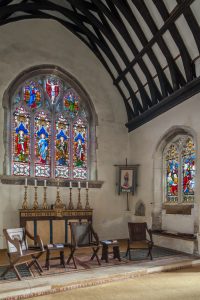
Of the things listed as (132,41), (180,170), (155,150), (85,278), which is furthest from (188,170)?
(85,278)

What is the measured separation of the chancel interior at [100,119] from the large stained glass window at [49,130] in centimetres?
3

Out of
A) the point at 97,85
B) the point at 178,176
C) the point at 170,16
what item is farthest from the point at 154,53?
the point at 178,176

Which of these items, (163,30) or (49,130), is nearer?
(163,30)

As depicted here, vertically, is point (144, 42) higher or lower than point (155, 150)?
higher

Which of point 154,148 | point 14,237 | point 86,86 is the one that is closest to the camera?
point 14,237

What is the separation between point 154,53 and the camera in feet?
26.3

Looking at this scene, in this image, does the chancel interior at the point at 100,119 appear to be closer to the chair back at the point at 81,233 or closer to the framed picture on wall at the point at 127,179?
the framed picture on wall at the point at 127,179

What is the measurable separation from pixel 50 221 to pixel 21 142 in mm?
2436

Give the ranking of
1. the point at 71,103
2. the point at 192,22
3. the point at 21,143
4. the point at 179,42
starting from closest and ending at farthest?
the point at 192,22 → the point at 179,42 → the point at 21,143 → the point at 71,103

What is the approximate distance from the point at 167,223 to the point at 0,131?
17.5 ft

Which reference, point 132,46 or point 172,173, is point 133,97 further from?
point 172,173

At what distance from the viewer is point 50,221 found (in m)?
8.31

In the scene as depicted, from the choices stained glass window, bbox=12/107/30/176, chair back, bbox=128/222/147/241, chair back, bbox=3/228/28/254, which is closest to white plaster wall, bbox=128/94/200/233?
chair back, bbox=128/222/147/241

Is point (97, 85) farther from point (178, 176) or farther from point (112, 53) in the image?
point (178, 176)
